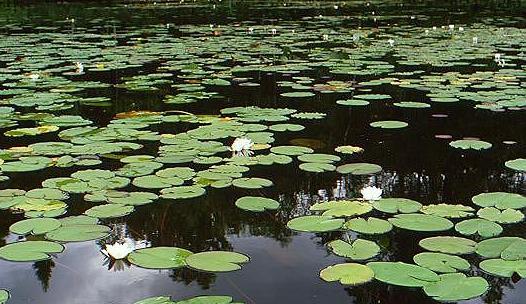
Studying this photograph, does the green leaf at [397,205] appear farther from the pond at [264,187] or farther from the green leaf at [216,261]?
the green leaf at [216,261]

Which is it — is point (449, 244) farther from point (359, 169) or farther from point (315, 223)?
point (359, 169)

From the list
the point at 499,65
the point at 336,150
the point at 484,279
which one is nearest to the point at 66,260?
the point at 484,279

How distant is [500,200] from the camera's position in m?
2.35

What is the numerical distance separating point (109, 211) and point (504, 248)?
1455 mm

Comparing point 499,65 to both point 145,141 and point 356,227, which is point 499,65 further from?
point 356,227

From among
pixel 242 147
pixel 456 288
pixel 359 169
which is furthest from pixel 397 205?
pixel 242 147

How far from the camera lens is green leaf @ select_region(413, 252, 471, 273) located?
1771 millimetres

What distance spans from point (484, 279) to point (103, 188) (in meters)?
1.60

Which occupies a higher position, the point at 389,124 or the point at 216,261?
the point at 389,124

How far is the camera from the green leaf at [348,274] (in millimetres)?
1747

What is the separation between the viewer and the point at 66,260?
1.98 m

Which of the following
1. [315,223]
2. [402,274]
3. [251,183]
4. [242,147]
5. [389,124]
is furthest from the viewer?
[389,124]

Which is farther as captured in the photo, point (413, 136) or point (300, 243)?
point (413, 136)

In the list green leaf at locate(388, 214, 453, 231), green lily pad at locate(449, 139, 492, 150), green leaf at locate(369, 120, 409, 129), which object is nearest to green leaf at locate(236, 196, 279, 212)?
green leaf at locate(388, 214, 453, 231)
